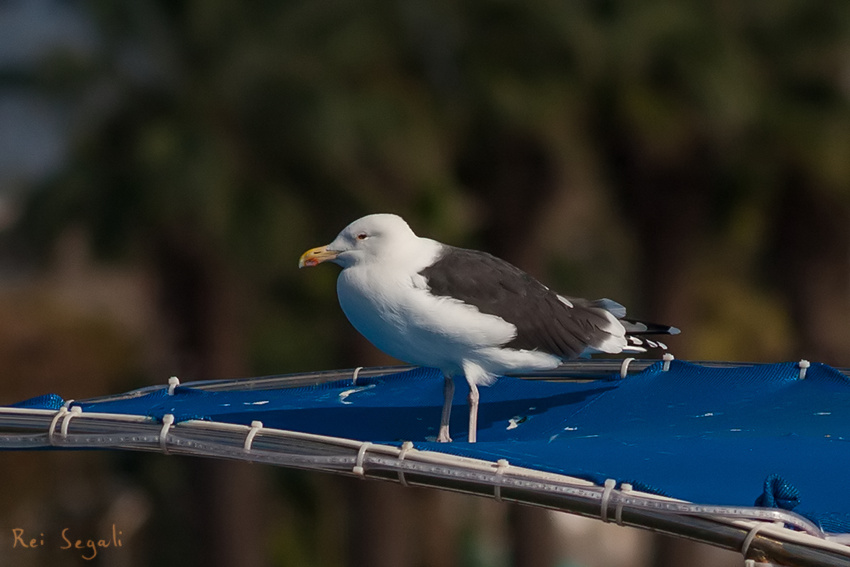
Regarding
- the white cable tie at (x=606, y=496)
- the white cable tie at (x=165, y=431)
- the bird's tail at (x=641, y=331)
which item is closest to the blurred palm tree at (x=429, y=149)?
the bird's tail at (x=641, y=331)

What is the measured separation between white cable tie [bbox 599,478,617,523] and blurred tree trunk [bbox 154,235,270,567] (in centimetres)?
1045

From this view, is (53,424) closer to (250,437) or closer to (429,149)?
(250,437)

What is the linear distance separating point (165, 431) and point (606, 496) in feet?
5.86

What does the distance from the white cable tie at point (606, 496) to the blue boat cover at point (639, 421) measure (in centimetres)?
7

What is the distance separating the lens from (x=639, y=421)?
216 inches

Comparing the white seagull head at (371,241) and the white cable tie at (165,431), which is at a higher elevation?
the white seagull head at (371,241)

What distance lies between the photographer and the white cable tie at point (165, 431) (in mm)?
4938

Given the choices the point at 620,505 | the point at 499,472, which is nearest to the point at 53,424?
the point at 499,472

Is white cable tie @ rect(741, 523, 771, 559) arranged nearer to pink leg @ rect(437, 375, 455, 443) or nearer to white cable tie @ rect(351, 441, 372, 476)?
white cable tie @ rect(351, 441, 372, 476)

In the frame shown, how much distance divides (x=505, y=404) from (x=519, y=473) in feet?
6.25

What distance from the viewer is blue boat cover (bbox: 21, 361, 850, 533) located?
427 cm

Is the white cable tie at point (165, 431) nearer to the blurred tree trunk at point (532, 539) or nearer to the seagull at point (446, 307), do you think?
the seagull at point (446, 307)

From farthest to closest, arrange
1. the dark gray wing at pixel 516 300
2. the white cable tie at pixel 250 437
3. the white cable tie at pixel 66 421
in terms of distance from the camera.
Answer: the dark gray wing at pixel 516 300, the white cable tie at pixel 66 421, the white cable tie at pixel 250 437

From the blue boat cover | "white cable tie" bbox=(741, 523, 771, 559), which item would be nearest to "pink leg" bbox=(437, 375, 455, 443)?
the blue boat cover
